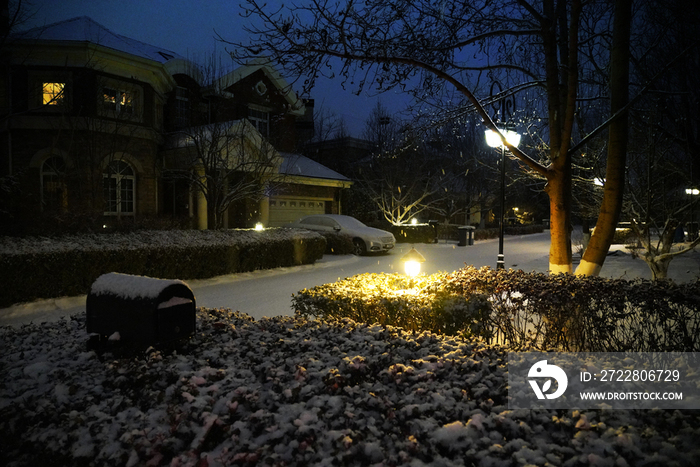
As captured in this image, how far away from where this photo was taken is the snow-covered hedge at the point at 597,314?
163 inches

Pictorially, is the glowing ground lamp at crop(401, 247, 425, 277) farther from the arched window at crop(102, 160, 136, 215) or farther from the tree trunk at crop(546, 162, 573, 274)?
the arched window at crop(102, 160, 136, 215)

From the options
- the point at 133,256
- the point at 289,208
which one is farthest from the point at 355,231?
the point at 133,256

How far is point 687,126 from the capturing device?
7992 millimetres

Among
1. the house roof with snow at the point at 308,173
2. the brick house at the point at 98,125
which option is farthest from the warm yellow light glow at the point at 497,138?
the house roof with snow at the point at 308,173

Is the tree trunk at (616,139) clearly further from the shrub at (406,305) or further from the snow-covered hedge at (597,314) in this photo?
the shrub at (406,305)

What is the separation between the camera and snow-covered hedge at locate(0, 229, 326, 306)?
7.85 metres

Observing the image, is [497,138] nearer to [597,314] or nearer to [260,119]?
[597,314]

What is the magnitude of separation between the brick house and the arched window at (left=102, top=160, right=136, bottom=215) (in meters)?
0.04

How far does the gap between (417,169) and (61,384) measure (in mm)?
23652

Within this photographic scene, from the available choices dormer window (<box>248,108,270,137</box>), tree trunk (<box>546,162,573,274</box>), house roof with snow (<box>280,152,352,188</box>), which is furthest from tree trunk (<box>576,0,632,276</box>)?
dormer window (<box>248,108,270,137</box>)

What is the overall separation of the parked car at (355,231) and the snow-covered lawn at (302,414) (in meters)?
12.9

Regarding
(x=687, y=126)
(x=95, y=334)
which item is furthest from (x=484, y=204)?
(x=95, y=334)

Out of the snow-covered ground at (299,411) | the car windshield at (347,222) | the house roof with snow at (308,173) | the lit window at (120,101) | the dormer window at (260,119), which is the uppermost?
the dormer window at (260,119)

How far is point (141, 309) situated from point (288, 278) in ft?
26.1
